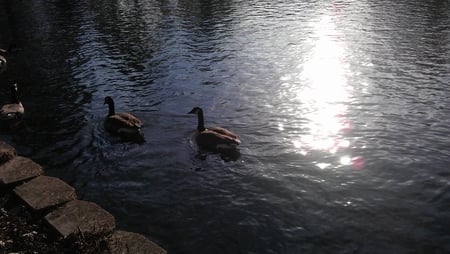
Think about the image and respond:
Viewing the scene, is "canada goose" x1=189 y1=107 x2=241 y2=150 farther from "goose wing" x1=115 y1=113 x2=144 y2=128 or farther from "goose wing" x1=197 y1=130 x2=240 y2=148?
"goose wing" x1=115 y1=113 x2=144 y2=128

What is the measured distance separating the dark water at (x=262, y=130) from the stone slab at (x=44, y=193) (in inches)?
57.3

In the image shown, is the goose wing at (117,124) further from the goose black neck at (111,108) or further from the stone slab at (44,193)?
the stone slab at (44,193)

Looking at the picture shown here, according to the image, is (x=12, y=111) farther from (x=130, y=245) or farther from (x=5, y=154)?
(x=130, y=245)

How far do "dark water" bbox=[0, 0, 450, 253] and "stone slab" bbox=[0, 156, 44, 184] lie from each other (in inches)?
60.7

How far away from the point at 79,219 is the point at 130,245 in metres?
1.70

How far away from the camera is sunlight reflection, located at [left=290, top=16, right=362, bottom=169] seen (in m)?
16.8

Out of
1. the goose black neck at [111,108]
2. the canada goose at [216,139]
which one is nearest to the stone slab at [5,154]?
the goose black neck at [111,108]

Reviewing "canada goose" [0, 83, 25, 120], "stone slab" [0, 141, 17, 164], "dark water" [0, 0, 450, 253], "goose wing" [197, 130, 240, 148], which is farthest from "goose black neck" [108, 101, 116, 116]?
"stone slab" [0, 141, 17, 164]

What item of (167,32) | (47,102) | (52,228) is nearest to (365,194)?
(52,228)

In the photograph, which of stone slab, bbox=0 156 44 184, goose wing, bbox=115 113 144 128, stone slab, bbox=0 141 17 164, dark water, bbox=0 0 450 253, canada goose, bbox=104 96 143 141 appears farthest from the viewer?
goose wing, bbox=115 113 144 128

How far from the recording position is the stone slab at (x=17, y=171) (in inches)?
497

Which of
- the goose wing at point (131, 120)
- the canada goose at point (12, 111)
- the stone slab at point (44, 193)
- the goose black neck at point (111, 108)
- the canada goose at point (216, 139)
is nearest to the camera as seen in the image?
the stone slab at point (44, 193)

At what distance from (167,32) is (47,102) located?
17.8 m

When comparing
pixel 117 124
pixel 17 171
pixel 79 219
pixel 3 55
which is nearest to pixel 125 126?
pixel 117 124
